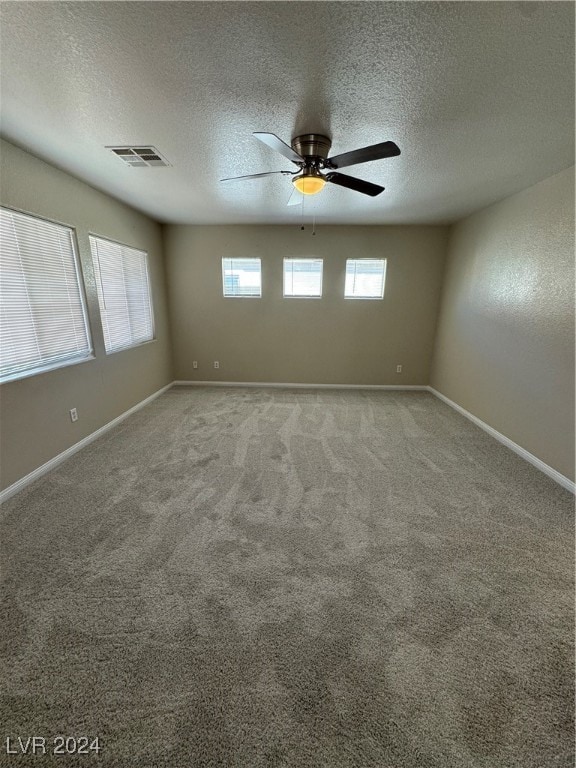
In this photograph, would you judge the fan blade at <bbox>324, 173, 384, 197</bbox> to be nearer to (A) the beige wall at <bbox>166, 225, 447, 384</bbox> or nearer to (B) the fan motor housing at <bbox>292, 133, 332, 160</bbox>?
(B) the fan motor housing at <bbox>292, 133, 332, 160</bbox>

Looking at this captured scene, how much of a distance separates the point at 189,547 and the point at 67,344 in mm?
2311

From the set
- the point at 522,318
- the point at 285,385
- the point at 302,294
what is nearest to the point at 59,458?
the point at 285,385

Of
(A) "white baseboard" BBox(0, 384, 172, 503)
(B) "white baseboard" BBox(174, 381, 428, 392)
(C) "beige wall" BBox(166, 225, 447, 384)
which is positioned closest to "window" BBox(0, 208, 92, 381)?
(A) "white baseboard" BBox(0, 384, 172, 503)

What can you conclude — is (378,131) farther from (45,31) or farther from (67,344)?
(67,344)

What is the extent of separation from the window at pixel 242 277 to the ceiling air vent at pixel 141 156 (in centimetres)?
221

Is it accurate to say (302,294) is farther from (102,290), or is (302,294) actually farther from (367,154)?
(367,154)

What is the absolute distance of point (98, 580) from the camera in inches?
62.6

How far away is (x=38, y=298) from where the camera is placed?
8.12ft

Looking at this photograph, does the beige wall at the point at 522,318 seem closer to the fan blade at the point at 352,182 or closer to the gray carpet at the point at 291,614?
the gray carpet at the point at 291,614

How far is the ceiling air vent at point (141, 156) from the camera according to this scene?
222 cm

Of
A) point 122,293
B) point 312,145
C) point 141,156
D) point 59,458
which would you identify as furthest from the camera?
point 122,293

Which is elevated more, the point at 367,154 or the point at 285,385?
the point at 367,154

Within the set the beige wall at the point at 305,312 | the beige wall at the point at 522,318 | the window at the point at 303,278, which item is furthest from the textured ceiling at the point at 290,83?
the window at the point at 303,278

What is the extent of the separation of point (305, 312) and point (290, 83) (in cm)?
330
